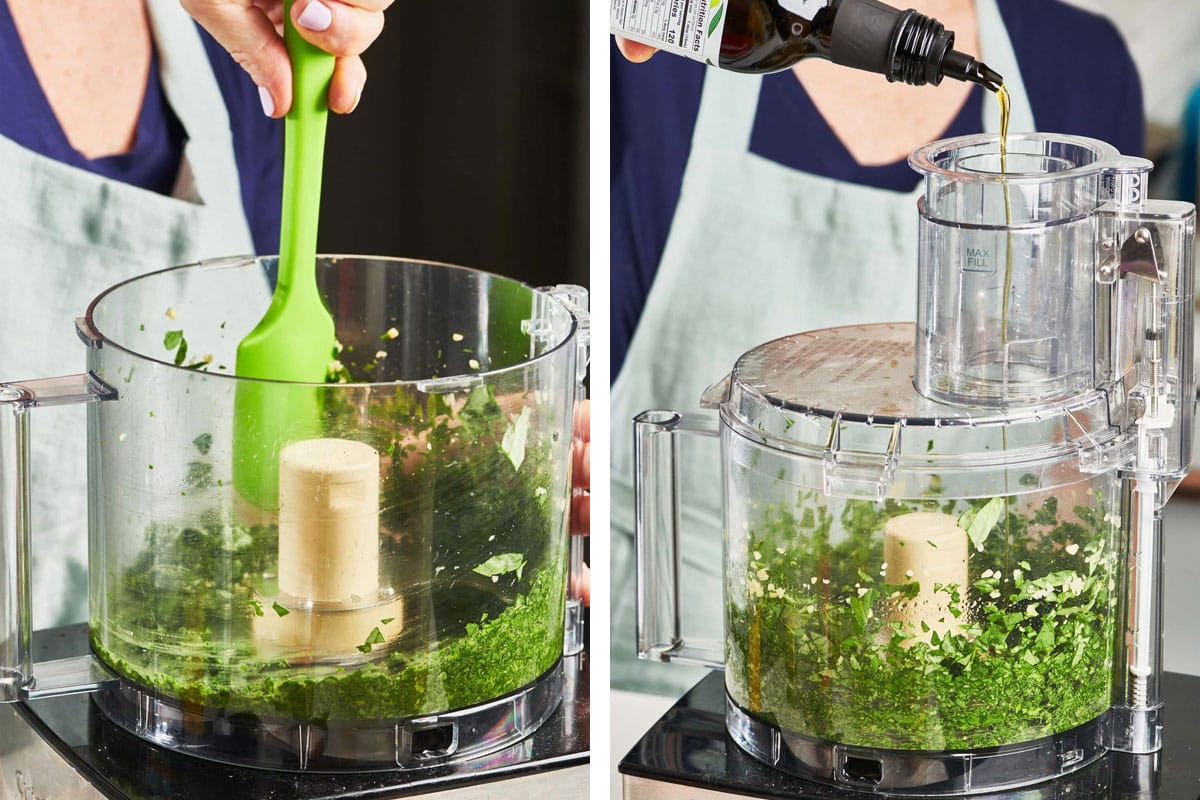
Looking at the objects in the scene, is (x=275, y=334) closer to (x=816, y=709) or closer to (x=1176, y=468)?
(x=816, y=709)

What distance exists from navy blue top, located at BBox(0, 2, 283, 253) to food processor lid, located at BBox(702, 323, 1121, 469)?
1.00 ft

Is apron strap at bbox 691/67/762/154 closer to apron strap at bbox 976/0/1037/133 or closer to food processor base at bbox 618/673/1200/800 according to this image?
apron strap at bbox 976/0/1037/133

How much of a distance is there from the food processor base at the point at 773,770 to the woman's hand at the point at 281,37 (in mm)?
375

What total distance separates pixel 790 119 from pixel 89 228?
407mm

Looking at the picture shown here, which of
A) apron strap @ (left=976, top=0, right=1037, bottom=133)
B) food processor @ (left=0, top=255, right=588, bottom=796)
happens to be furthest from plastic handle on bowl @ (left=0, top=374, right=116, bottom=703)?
apron strap @ (left=976, top=0, right=1037, bottom=133)

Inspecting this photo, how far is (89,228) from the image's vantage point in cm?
76

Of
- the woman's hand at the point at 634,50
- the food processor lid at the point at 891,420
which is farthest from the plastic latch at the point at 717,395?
the woman's hand at the point at 634,50

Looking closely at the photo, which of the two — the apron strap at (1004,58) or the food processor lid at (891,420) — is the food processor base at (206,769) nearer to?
the food processor lid at (891,420)

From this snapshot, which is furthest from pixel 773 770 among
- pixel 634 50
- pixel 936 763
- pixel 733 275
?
pixel 634 50

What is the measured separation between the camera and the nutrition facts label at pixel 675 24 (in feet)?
2.29

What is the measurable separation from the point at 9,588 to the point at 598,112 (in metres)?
0.39

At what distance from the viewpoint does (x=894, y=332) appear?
70 centimetres

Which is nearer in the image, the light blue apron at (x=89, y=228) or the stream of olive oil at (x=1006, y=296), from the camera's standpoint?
the stream of olive oil at (x=1006, y=296)

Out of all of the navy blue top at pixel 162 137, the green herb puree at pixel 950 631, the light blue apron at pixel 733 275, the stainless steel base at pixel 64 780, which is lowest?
the stainless steel base at pixel 64 780
